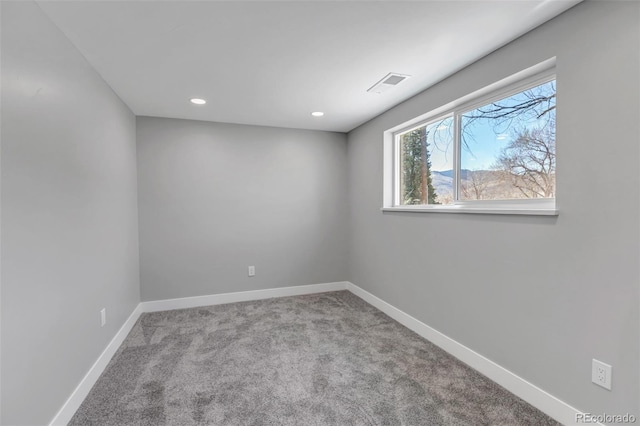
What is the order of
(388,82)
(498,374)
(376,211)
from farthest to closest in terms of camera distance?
(376,211)
(388,82)
(498,374)

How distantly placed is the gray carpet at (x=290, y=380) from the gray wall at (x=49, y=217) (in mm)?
391

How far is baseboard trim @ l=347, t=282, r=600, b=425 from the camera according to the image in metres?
1.66

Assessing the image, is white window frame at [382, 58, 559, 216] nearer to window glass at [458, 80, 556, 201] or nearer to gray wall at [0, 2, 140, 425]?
window glass at [458, 80, 556, 201]

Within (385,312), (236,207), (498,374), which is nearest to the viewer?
(498,374)

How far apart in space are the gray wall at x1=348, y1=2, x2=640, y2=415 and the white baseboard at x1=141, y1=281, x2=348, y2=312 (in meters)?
2.00

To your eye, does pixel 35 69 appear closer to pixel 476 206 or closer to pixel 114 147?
pixel 114 147

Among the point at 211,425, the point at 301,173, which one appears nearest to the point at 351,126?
the point at 301,173

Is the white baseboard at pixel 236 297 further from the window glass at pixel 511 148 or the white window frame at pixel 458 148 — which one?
the window glass at pixel 511 148

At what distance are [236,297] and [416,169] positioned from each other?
8.76ft

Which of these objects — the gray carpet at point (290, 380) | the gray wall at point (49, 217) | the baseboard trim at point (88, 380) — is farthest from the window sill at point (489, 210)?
the baseboard trim at point (88, 380)

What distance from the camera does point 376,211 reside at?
3498 millimetres

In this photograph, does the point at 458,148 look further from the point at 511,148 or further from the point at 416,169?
the point at 416,169

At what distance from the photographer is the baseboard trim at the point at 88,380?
165 cm

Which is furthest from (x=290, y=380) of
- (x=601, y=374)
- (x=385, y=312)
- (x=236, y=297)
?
(x=236, y=297)
